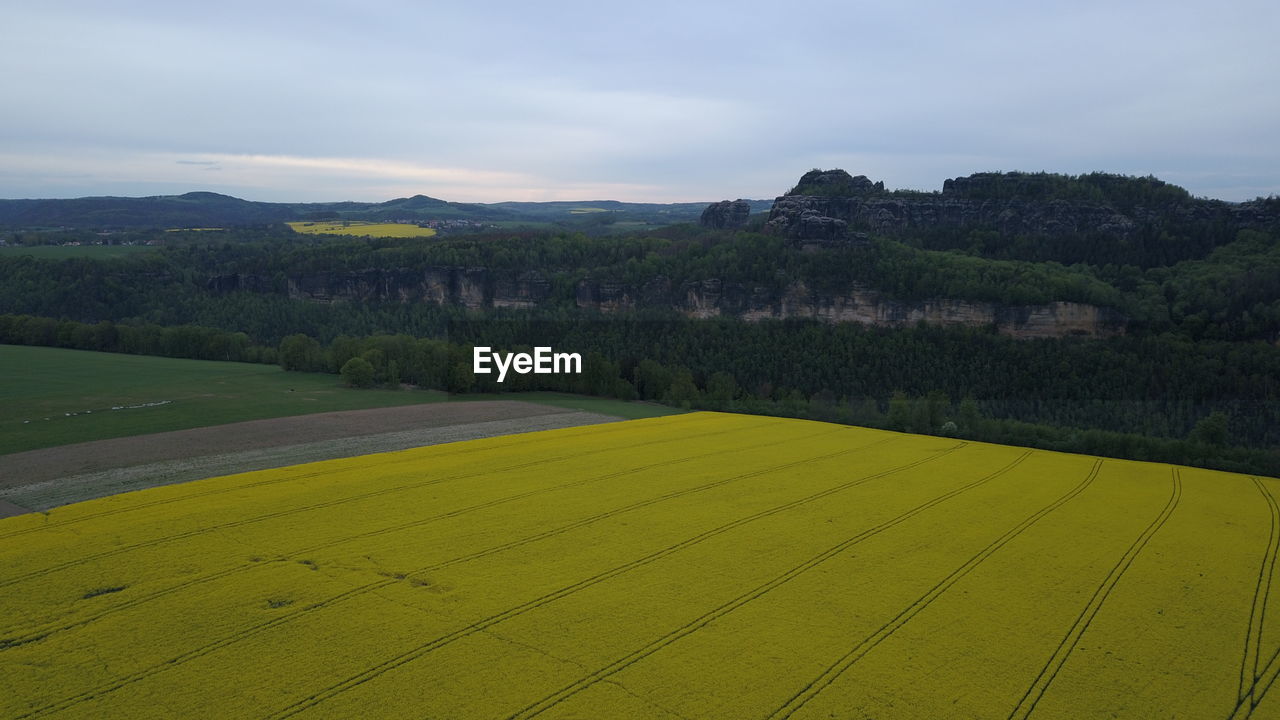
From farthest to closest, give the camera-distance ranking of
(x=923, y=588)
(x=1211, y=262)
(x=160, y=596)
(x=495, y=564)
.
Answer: (x=1211, y=262) < (x=495, y=564) < (x=923, y=588) < (x=160, y=596)

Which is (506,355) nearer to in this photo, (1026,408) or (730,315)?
(730,315)

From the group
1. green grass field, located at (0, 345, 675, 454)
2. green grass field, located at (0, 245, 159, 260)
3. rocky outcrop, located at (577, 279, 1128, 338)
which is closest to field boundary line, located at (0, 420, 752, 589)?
green grass field, located at (0, 345, 675, 454)

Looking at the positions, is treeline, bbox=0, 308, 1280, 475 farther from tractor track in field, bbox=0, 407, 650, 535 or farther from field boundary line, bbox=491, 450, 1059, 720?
field boundary line, bbox=491, 450, 1059, 720

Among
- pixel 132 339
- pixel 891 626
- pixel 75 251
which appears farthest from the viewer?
pixel 75 251

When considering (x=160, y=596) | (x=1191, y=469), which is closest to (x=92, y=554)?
(x=160, y=596)

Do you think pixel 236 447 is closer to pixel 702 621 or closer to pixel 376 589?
pixel 376 589

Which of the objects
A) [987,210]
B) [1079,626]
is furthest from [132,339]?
[987,210]
